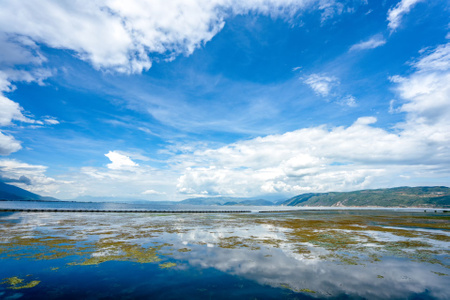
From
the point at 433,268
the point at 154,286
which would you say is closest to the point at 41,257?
the point at 154,286

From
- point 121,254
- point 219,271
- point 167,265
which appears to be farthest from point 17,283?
point 219,271

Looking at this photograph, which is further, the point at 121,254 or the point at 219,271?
the point at 121,254

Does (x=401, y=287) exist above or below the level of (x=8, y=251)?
below

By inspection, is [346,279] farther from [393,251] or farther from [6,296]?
[6,296]

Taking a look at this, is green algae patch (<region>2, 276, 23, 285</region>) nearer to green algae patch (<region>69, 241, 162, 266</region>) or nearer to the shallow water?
the shallow water

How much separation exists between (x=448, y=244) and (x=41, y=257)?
55985mm

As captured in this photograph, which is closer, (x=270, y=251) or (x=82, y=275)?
(x=82, y=275)

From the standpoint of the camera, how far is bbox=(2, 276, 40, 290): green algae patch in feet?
51.1

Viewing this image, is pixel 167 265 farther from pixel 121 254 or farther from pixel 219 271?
pixel 121 254

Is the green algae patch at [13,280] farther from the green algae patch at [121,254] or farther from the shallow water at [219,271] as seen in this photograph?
the green algae patch at [121,254]

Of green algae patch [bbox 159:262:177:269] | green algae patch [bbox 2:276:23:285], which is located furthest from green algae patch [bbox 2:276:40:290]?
green algae patch [bbox 159:262:177:269]

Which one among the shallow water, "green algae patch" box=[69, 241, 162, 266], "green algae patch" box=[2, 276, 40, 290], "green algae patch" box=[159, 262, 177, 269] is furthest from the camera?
"green algae patch" box=[69, 241, 162, 266]

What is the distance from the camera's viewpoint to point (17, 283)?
1619 centimetres

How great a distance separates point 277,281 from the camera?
1736cm
